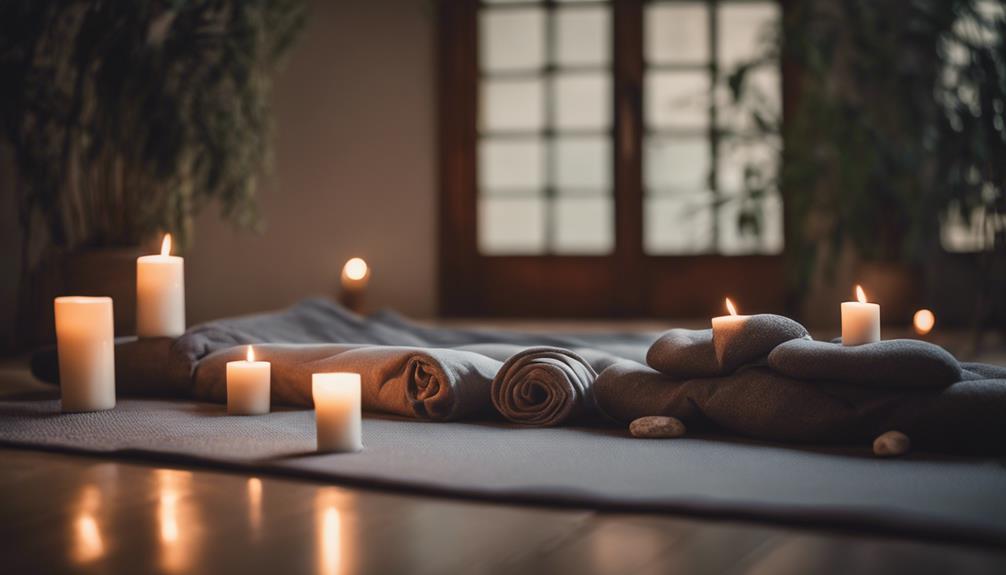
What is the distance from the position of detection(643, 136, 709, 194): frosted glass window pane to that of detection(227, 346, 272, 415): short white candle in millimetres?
3127

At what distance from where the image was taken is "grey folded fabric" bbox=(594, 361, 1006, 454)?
166 centimetres

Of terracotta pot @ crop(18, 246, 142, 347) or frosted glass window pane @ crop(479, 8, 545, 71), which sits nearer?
terracotta pot @ crop(18, 246, 142, 347)

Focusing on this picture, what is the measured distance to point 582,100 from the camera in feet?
16.2

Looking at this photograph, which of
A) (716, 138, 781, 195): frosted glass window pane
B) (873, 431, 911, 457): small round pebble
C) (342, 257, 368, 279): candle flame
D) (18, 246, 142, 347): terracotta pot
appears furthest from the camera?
(716, 138, 781, 195): frosted glass window pane

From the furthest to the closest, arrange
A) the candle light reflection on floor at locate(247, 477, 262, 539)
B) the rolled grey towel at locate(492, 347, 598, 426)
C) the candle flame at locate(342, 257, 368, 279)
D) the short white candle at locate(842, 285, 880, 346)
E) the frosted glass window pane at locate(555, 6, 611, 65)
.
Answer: the frosted glass window pane at locate(555, 6, 611, 65) → the candle flame at locate(342, 257, 368, 279) → the rolled grey towel at locate(492, 347, 598, 426) → the short white candle at locate(842, 285, 880, 346) → the candle light reflection on floor at locate(247, 477, 262, 539)

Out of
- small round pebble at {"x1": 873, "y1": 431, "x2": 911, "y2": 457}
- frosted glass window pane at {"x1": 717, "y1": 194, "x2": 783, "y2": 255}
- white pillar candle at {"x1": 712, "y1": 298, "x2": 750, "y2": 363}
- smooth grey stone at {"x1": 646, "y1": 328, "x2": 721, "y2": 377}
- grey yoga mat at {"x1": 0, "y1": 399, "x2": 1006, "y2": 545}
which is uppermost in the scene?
frosted glass window pane at {"x1": 717, "y1": 194, "x2": 783, "y2": 255}

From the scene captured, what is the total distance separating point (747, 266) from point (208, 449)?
357cm

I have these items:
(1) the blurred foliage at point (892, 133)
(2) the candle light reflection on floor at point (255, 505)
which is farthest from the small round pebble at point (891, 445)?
(1) the blurred foliage at point (892, 133)

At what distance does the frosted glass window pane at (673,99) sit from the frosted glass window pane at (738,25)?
0.16 metres

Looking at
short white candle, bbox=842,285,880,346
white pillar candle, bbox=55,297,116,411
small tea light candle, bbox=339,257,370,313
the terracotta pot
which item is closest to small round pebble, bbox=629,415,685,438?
short white candle, bbox=842,285,880,346

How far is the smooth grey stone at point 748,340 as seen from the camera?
1813 mm

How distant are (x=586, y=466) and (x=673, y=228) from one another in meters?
3.43

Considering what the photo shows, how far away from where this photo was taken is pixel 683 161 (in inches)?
193

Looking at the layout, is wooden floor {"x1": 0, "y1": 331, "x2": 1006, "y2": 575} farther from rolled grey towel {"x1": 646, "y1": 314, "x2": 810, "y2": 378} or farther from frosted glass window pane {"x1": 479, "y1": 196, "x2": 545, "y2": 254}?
frosted glass window pane {"x1": 479, "y1": 196, "x2": 545, "y2": 254}
